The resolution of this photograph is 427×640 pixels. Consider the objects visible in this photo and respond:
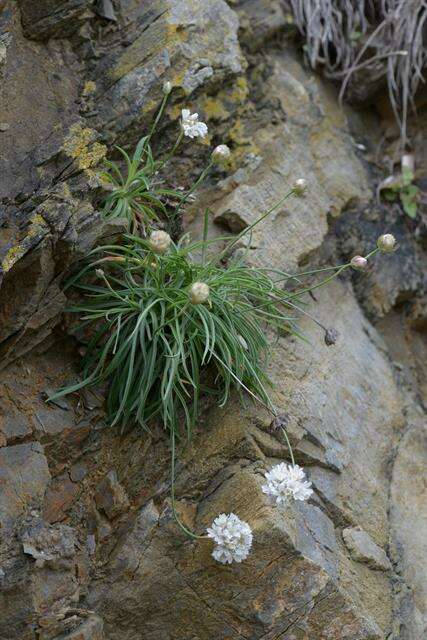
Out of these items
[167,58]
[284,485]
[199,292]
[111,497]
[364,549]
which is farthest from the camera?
[167,58]

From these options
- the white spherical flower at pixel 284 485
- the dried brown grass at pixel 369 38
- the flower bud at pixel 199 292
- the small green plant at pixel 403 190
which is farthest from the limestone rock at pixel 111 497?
the dried brown grass at pixel 369 38

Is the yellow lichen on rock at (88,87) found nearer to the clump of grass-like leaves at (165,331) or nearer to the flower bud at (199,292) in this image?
the clump of grass-like leaves at (165,331)

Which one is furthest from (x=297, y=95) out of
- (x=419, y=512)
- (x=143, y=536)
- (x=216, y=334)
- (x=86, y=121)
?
(x=143, y=536)

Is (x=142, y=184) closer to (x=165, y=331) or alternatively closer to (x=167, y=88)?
(x=167, y=88)

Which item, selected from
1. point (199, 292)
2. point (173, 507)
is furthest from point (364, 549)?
point (199, 292)

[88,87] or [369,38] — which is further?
[369,38]

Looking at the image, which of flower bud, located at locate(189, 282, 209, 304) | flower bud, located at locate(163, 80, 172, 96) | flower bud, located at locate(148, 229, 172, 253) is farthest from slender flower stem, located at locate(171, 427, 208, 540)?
flower bud, located at locate(163, 80, 172, 96)
